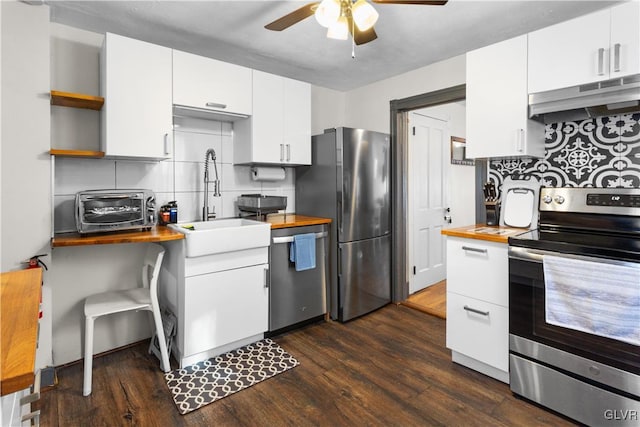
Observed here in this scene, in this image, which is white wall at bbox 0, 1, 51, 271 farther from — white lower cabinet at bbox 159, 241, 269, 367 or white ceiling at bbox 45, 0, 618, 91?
white lower cabinet at bbox 159, 241, 269, 367

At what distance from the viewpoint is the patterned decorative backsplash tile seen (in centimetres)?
208

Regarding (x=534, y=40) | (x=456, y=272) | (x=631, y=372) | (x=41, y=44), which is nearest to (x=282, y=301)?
(x=456, y=272)

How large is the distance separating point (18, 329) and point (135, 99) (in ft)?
6.19

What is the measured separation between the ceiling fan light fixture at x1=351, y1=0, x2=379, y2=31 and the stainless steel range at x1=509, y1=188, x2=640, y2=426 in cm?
143

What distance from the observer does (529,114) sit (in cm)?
218

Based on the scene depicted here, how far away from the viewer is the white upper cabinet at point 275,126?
2875mm

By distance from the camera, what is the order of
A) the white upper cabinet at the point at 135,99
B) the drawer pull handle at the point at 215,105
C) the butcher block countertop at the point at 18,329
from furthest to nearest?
the drawer pull handle at the point at 215,105
the white upper cabinet at the point at 135,99
the butcher block countertop at the point at 18,329

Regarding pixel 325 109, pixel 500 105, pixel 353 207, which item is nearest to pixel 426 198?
pixel 353 207

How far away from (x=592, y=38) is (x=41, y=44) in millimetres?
3188

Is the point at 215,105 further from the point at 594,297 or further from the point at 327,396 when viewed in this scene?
the point at 594,297

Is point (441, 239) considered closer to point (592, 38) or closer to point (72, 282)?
point (592, 38)

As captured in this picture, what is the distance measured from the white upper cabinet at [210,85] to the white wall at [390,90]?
1.48 m

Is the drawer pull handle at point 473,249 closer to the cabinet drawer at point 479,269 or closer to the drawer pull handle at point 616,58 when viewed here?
the cabinet drawer at point 479,269

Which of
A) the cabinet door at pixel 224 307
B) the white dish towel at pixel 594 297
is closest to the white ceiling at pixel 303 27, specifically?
the white dish towel at pixel 594 297
